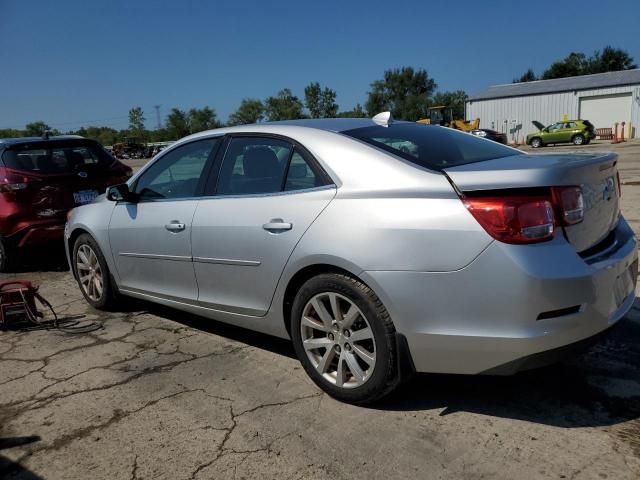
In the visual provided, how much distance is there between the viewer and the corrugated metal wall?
3909 centimetres

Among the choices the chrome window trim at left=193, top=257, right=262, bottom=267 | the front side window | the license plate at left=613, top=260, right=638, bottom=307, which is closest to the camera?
the license plate at left=613, top=260, right=638, bottom=307

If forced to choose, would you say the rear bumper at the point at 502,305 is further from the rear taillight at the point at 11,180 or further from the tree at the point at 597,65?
the tree at the point at 597,65

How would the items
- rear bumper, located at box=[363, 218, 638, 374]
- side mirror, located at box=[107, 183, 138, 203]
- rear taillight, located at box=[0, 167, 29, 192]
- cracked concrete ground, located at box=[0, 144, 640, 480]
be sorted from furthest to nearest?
1. rear taillight, located at box=[0, 167, 29, 192]
2. side mirror, located at box=[107, 183, 138, 203]
3. cracked concrete ground, located at box=[0, 144, 640, 480]
4. rear bumper, located at box=[363, 218, 638, 374]

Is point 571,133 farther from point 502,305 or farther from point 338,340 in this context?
point 502,305

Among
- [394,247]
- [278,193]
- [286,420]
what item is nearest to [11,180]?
[278,193]

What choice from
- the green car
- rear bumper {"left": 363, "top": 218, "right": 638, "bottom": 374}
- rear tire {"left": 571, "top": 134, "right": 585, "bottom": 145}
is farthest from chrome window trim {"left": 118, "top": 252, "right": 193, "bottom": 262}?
rear tire {"left": 571, "top": 134, "right": 585, "bottom": 145}

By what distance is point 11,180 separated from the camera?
6.41 meters

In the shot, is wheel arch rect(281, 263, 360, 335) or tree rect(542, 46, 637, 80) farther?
tree rect(542, 46, 637, 80)

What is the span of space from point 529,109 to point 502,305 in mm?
45193

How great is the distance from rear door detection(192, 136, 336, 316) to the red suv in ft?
12.0

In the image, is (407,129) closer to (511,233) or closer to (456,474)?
(511,233)

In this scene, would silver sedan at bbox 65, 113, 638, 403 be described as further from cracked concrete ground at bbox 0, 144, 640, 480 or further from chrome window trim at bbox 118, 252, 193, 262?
cracked concrete ground at bbox 0, 144, 640, 480

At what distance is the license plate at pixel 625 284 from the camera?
2.74 metres

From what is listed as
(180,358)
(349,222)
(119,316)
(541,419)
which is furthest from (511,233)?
(119,316)
